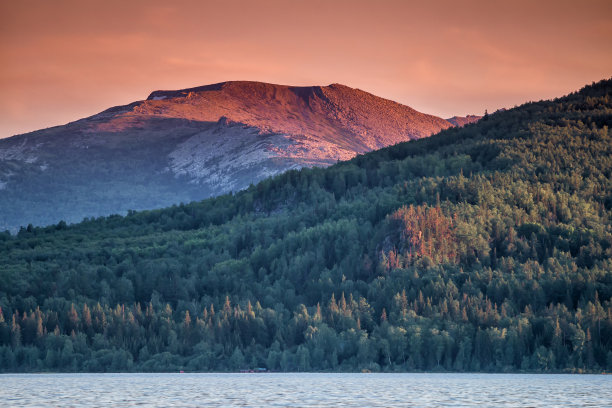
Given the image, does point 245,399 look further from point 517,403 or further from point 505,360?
point 505,360

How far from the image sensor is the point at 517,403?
351 feet

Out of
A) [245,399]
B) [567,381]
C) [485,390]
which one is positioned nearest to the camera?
[245,399]

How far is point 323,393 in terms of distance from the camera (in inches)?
4946

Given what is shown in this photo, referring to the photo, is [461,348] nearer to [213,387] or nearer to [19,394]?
[213,387]

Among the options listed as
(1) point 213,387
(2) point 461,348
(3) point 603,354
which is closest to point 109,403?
(1) point 213,387

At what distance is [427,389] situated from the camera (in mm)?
136500

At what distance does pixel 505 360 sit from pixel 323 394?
84878 mm

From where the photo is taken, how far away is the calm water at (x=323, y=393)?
106688 mm

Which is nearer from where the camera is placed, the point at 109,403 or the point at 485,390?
the point at 109,403

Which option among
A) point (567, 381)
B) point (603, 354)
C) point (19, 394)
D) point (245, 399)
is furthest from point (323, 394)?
point (603, 354)

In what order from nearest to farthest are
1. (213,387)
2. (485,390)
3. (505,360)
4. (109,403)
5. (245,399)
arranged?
1. (109,403)
2. (245,399)
3. (485,390)
4. (213,387)
5. (505,360)

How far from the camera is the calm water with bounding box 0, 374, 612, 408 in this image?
107 m

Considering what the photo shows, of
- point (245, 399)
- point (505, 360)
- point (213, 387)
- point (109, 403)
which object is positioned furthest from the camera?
point (505, 360)

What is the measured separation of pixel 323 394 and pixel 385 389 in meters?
15.4
